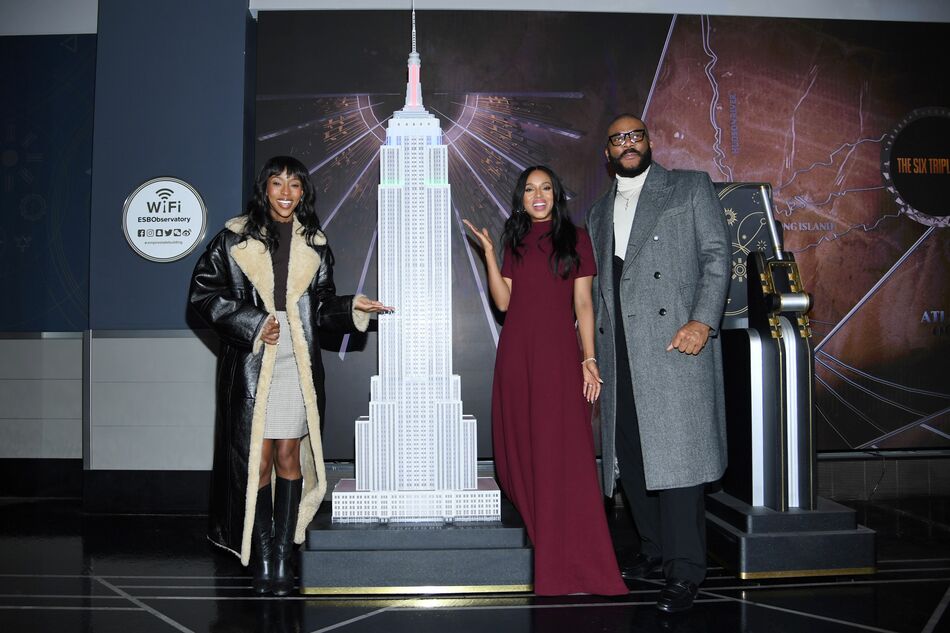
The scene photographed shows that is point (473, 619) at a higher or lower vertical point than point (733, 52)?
lower

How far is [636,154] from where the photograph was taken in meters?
2.73

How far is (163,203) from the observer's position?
13.4 feet

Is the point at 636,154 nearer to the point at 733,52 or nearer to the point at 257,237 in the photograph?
the point at 257,237

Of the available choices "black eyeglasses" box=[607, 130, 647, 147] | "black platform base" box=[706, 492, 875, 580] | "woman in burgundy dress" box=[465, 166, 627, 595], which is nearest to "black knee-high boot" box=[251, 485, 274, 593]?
"woman in burgundy dress" box=[465, 166, 627, 595]

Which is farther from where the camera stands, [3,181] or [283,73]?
→ [3,181]

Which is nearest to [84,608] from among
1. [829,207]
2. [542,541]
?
[542,541]

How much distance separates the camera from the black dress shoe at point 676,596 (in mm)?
2430

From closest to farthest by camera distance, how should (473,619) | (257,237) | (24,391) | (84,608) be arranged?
(473,619)
(84,608)
(257,237)
(24,391)

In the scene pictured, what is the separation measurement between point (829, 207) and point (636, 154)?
2.20m

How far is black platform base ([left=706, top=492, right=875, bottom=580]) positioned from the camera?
275 centimetres

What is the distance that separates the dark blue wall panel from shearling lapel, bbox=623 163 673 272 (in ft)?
8.33

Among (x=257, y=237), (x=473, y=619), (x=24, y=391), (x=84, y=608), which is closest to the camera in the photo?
(x=473, y=619)

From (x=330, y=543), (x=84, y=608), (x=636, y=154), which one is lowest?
(x=84, y=608)

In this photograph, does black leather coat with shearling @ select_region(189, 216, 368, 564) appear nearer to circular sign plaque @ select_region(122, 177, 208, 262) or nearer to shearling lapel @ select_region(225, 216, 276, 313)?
shearling lapel @ select_region(225, 216, 276, 313)
